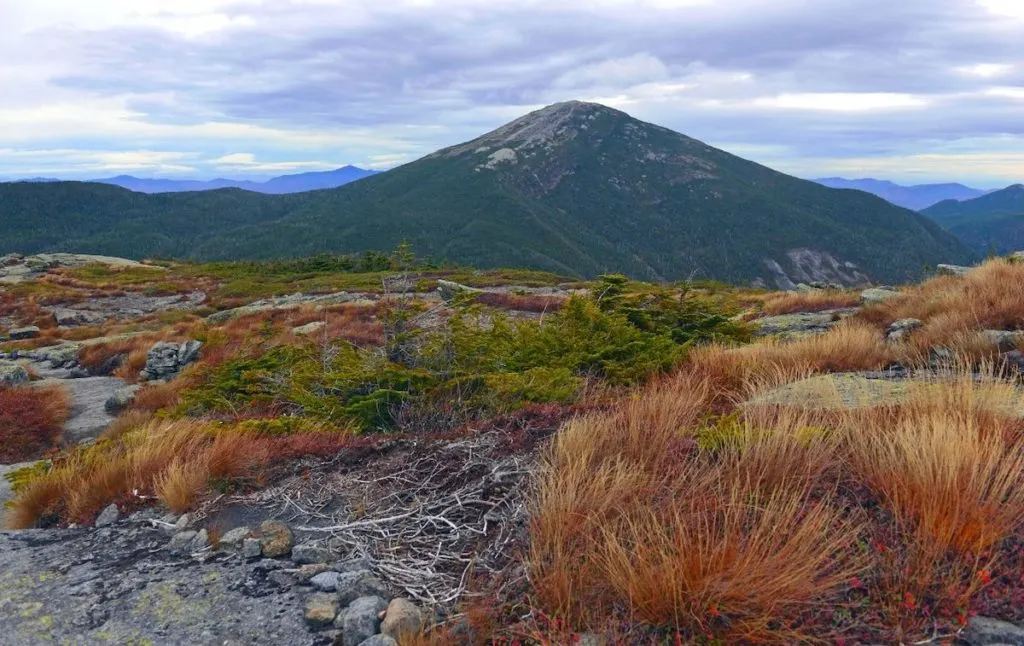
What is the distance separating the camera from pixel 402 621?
2.90 metres

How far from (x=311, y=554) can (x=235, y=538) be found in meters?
0.58

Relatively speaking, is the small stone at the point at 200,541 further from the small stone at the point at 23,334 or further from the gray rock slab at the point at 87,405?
the small stone at the point at 23,334

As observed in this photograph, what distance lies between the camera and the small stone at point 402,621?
112 inches

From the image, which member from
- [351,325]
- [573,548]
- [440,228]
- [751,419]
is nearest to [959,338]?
[751,419]

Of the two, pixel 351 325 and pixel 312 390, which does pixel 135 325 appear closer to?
pixel 351 325

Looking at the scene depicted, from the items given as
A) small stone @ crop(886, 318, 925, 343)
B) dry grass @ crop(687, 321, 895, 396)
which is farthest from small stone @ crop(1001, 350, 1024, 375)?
small stone @ crop(886, 318, 925, 343)

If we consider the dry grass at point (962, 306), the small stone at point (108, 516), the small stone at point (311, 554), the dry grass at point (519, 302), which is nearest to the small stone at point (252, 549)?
the small stone at point (311, 554)

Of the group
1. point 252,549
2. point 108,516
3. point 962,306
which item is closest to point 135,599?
point 252,549

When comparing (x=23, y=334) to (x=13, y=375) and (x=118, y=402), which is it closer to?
(x=13, y=375)

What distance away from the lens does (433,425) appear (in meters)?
6.06

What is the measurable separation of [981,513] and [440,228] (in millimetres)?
193862

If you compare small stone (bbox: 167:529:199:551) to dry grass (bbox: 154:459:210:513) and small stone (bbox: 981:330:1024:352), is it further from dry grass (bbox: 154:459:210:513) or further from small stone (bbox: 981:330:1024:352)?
small stone (bbox: 981:330:1024:352)

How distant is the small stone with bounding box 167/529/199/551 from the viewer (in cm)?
393

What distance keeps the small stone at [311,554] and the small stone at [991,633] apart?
3.00m
